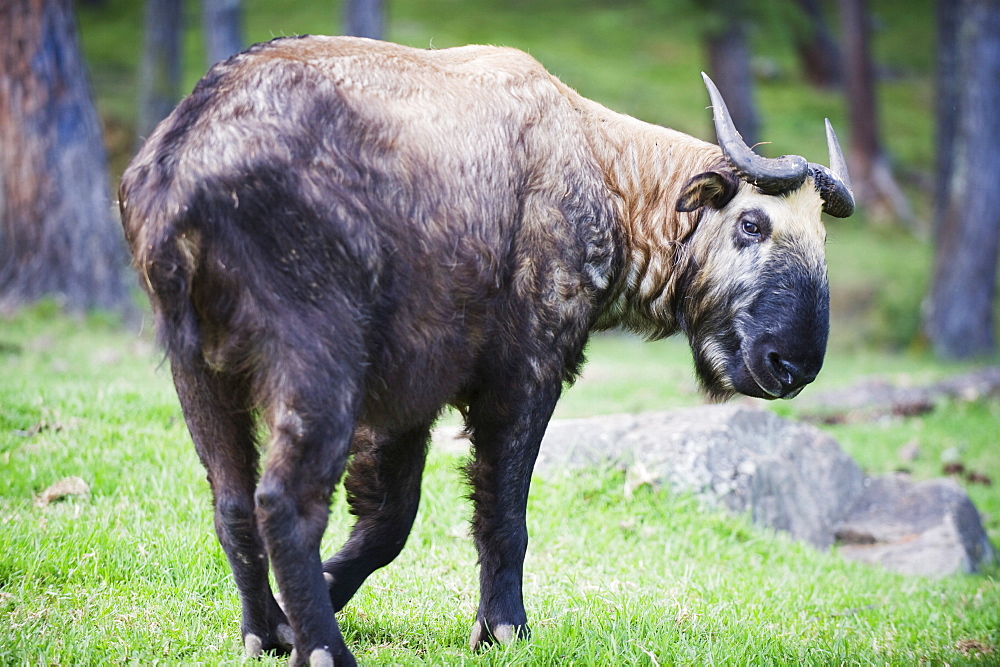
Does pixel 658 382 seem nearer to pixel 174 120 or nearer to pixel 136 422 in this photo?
pixel 136 422

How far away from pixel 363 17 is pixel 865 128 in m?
13.2

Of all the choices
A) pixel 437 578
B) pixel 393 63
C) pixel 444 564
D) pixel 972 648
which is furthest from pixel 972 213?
pixel 393 63

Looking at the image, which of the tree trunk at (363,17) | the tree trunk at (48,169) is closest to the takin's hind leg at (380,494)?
the tree trunk at (48,169)

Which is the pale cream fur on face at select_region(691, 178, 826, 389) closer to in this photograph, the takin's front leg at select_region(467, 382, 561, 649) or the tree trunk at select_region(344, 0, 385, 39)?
the takin's front leg at select_region(467, 382, 561, 649)

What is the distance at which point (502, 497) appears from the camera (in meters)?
4.02

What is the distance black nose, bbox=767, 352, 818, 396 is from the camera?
4188mm

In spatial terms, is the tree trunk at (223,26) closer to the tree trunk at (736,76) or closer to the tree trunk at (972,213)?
the tree trunk at (736,76)

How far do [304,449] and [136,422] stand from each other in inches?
134

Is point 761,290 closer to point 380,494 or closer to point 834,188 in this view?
point 834,188

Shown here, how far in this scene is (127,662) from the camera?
3.58 metres

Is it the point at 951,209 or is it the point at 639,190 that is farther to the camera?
the point at 951,209

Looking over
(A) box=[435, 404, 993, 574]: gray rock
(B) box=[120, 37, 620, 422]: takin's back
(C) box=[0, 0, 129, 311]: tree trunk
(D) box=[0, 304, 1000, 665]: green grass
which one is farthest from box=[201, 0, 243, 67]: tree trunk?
(B) box=[120, 37, 620, 422]: takin's back

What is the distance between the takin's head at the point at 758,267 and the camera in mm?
4188

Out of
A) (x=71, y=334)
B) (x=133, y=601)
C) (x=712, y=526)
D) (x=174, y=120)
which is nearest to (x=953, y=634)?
(x=712, y=526)
